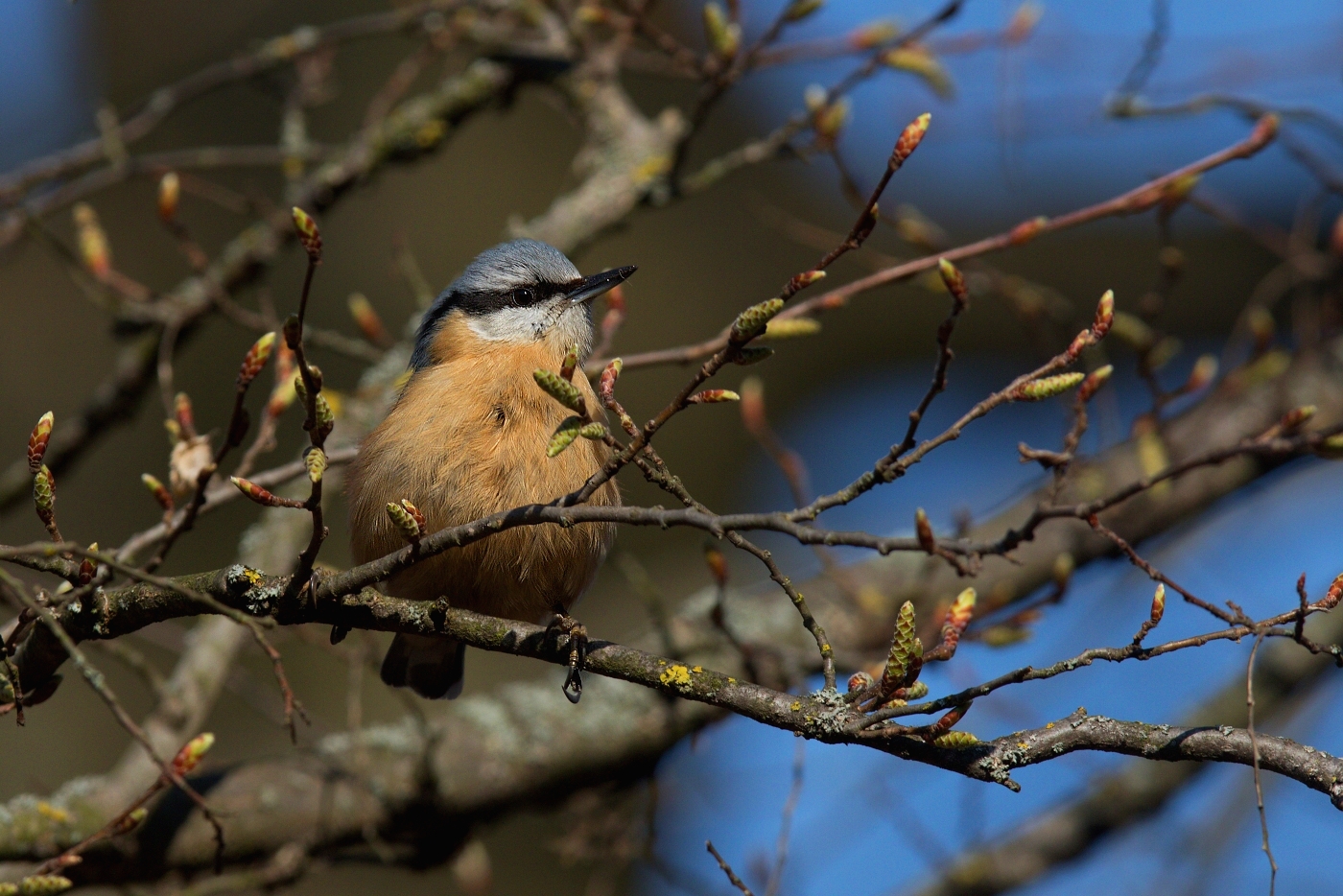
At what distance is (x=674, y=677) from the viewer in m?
2.28

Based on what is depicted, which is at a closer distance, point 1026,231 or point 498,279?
point 1026,231

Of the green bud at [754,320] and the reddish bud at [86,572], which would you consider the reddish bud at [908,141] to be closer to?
the green bud at [754,320]

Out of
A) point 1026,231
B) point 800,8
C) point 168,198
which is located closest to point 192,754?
point 168,198

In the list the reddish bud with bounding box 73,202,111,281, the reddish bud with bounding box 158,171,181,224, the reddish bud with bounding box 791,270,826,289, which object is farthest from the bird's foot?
the reddish bud with bounding box 73,202,111,281

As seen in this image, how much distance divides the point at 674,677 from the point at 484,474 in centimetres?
107

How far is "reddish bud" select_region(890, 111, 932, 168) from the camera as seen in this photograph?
2.10 meters

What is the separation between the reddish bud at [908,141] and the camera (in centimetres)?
210

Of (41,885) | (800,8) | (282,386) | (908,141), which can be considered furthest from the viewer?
(800,8)

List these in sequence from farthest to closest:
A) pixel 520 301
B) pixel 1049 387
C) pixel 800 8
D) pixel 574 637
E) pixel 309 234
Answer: pixel 520 301 < pixel 800 8 < pixel 574 637 < pixel 1049 387 < pixel 309 234

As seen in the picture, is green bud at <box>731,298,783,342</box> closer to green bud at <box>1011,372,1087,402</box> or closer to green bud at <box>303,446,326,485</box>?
green bud at <box>1011,372,1087,402</box>

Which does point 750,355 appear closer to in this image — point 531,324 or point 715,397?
point 715,397

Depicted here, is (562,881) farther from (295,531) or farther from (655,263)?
(655,263)

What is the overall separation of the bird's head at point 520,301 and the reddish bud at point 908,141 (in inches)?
65.5

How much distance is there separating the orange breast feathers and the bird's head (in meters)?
0.37
